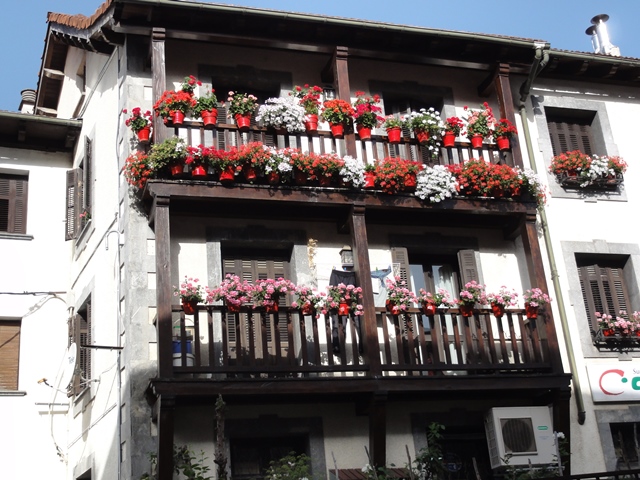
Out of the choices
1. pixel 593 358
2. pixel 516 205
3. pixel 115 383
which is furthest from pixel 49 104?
pixel 593 358

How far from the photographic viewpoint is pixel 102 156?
52.3 ft

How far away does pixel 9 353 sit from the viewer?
52.9 ft

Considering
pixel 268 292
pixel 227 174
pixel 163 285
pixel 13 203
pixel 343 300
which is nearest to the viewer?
pixel 163 285

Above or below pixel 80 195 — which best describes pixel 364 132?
below

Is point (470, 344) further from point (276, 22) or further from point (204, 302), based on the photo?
point (276, 22)

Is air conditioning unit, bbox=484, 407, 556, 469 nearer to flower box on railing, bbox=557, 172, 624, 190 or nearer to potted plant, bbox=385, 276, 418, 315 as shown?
potted plant, bbox=385, 276, 418, 315

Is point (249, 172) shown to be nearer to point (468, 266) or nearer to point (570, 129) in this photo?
point (468, 266)

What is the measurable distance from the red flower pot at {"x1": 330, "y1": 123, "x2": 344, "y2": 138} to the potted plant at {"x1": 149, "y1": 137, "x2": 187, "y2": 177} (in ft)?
7.88

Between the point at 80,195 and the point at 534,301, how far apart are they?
7.93 meters

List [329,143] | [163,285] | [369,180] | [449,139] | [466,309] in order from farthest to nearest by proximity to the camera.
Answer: [329,143], [449,139], [369,180], [466,309], [163,285]

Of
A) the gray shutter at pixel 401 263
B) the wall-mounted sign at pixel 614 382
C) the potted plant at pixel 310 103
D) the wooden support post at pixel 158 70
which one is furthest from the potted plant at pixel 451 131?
the wooden support post at pixel 158 70

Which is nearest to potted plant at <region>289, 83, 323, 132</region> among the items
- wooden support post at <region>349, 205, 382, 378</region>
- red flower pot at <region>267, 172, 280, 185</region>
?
red flower pot at <region>267, 172, 280, 185</region>

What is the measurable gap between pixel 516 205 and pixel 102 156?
6.78 metres

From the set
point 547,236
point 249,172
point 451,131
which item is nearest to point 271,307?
point 249,172
